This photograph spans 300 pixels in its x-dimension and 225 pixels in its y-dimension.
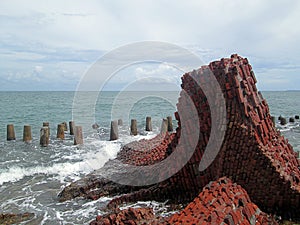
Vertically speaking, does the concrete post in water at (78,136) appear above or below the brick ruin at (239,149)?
below

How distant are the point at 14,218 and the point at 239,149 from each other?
5.87 m

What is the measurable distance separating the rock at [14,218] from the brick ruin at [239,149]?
7.10 feet

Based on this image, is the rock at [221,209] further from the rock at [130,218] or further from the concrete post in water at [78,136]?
the concrete post in water at [78,136]

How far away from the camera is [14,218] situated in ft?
28.3

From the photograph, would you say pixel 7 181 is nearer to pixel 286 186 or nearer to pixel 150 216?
pixel 150 216

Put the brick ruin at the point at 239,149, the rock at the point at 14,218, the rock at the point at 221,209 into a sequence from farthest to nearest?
the rock at the point at 14,218 < the brick ruin at the point at 239,149 < the rock at the point at 221,209

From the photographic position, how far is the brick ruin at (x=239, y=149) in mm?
6793

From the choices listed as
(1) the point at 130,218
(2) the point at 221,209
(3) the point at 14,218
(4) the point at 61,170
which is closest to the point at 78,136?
(4) the point at 61,170

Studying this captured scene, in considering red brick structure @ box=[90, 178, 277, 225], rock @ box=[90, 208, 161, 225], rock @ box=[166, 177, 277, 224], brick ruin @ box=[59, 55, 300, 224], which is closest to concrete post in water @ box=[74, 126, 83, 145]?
brick ruin @ box=[59, 55, 300, 224]

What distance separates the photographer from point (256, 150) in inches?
270

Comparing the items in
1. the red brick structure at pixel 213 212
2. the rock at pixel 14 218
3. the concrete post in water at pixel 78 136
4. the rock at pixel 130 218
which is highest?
the red brick structure at pixel 213 212

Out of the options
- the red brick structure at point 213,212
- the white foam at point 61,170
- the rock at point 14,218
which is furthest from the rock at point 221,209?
the white foam at point 61,170

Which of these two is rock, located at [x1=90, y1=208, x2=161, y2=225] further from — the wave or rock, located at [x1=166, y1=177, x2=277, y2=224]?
the wave

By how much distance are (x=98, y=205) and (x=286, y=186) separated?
Answer: 190 inches
